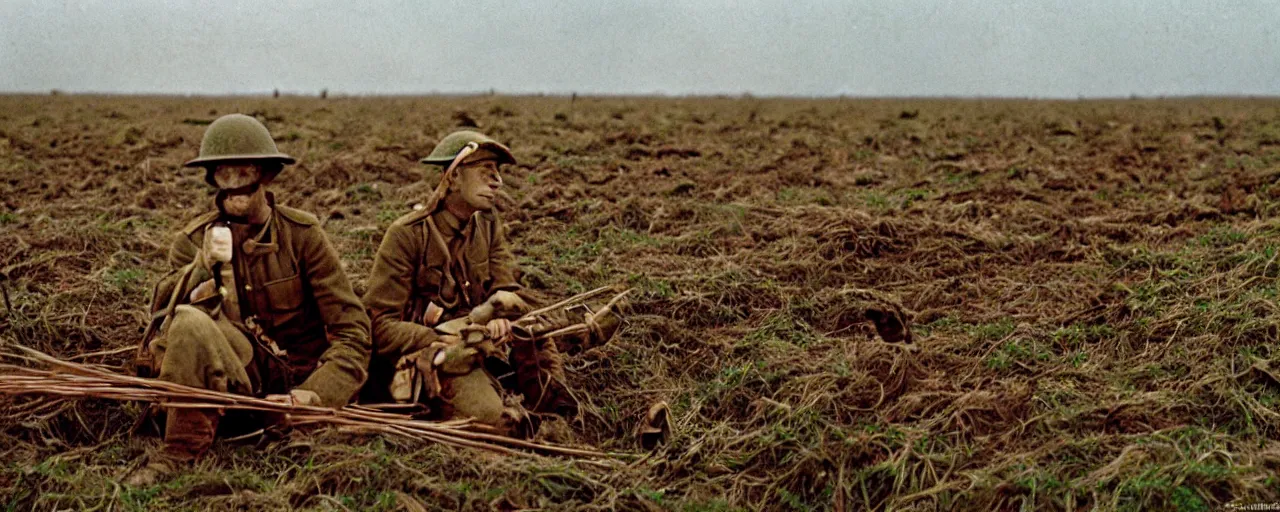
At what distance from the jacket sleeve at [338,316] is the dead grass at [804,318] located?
0.88 feet

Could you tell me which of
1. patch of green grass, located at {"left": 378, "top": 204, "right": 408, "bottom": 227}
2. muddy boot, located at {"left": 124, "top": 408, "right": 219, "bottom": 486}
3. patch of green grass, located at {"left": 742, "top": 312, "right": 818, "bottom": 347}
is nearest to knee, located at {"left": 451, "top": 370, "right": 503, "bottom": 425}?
muddy boot, located at {"left": 124, "top": 408, "right": 219, "bottom": 486}

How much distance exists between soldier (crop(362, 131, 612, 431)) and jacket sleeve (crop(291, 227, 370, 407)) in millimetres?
233

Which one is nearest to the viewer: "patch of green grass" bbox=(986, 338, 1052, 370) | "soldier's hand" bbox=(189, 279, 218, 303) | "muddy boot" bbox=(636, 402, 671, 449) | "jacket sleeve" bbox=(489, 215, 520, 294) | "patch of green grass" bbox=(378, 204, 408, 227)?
"soldier's hand" bbox=(189, 279, 218, 303)

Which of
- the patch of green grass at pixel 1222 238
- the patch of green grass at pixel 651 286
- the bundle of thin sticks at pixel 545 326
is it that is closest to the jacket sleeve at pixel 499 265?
the bundle of thin sticks at pixel 545 326

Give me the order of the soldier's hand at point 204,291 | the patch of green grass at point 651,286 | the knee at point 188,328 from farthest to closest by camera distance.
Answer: the patch of green grass at point 651,286 < the soldier's hand at point 204,291 < the knee at point 188,328

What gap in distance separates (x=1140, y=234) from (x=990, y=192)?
1597 millimetres

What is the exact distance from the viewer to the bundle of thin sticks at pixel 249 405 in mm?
4316

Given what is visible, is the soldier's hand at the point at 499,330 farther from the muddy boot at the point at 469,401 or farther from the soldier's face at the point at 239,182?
the soldier's face at the point at 239,182

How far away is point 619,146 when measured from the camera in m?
11.4

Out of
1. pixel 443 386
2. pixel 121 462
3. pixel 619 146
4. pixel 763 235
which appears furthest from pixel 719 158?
pixel 121 462

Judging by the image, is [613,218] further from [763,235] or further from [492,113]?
[492,113]

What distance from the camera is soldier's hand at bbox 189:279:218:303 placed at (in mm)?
4480

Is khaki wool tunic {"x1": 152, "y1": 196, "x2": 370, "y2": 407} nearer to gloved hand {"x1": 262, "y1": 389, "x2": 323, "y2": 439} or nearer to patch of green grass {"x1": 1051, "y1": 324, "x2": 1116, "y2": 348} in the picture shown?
gloved hand {"x1": 262, "y1": 389, "x2": 323, "y2": 439}

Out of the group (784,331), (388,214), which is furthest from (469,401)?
(388,214)
